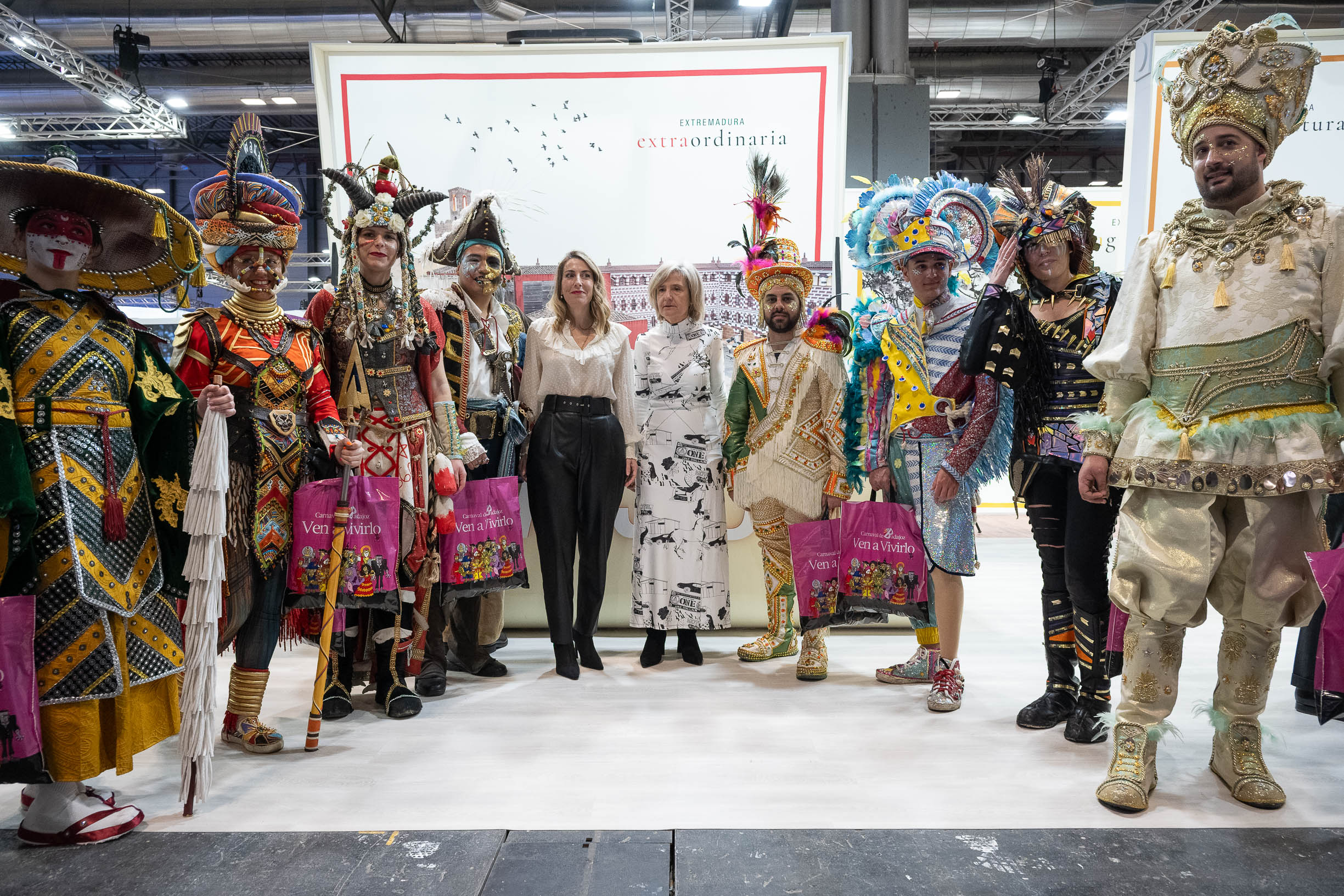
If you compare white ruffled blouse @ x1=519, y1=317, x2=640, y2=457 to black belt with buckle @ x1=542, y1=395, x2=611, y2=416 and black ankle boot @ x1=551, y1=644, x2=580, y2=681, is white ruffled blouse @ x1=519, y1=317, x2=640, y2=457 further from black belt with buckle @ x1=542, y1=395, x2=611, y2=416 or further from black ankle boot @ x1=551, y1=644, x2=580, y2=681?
black ankle boot @ x1=551, y1=644, x2=580, y2=681

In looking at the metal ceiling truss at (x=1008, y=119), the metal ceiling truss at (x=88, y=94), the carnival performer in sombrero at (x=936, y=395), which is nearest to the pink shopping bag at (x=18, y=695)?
the carnival performer in sombrero at (x=936, y=395)

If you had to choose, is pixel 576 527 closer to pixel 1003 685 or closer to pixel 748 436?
pixel 748 436

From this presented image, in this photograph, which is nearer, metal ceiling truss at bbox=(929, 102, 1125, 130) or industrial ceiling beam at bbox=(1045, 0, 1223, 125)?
industrial ceiling beam at bbox=(1045, 0, 1223, 125)

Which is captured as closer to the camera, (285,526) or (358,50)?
(285,526)

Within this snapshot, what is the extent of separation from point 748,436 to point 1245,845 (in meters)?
2.35

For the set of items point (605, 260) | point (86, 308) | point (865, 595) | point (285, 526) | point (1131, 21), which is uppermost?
point (1131, 21)

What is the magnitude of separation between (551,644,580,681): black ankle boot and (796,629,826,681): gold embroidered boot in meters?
0.97

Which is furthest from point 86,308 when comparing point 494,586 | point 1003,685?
point 1003,685

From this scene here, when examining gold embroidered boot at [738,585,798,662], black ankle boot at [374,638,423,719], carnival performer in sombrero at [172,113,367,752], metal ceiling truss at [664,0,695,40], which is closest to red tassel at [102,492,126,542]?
carnival performer in sombrero at [172,113,367,752]

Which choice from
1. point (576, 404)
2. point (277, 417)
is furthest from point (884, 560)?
point (277, 417)

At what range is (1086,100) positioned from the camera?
1082cm

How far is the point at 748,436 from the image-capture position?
3.99m

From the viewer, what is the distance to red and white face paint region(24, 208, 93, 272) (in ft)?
7.55

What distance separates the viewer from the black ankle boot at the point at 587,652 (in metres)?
3.99
